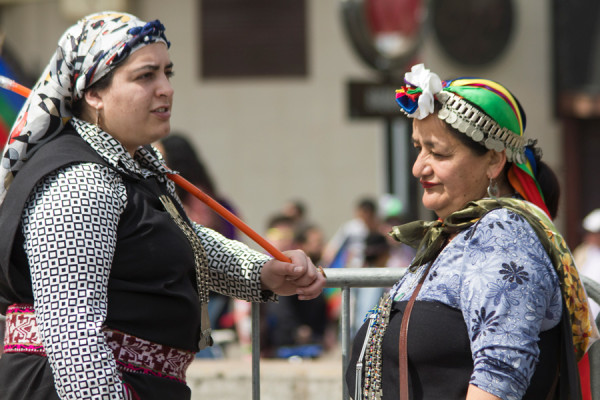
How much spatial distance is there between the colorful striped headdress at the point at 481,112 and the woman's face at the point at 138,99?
68 centimetres

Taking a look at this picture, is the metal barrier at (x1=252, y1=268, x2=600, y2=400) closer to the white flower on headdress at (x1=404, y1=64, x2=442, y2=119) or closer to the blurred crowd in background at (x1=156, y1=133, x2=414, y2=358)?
the white flower on headdress at (x1=404, y1=64, x2=442, y2=119)

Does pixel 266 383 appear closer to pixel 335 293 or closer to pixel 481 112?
pixel 481 112

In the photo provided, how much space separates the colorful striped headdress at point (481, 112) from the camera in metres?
A: 2.59

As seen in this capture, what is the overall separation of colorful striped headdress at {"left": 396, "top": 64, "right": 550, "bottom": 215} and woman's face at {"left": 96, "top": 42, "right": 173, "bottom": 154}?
2.22ft

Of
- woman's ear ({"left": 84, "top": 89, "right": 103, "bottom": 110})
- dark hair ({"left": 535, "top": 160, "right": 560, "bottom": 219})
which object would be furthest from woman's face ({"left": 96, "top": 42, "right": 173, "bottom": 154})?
dark hair ({"left": 535, "top": 160, "right": 560, "bottom": 219})

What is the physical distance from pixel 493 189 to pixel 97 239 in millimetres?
1071

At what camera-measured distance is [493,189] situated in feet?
8.75

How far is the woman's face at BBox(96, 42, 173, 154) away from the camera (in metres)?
2.69

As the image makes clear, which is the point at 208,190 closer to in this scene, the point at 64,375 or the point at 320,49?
the point at 64,375

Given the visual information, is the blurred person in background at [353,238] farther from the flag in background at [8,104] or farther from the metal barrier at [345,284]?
the metal barrier at [345,284]

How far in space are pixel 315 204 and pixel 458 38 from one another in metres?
4.38

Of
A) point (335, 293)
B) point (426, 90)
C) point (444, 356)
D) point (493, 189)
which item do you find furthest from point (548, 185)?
point (335, 293)

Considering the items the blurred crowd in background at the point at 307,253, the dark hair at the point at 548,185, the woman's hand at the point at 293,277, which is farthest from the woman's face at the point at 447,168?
the blurred crowd in background at the point at 307,253

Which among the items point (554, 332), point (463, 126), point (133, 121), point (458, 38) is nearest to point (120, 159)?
point (133, 121)
